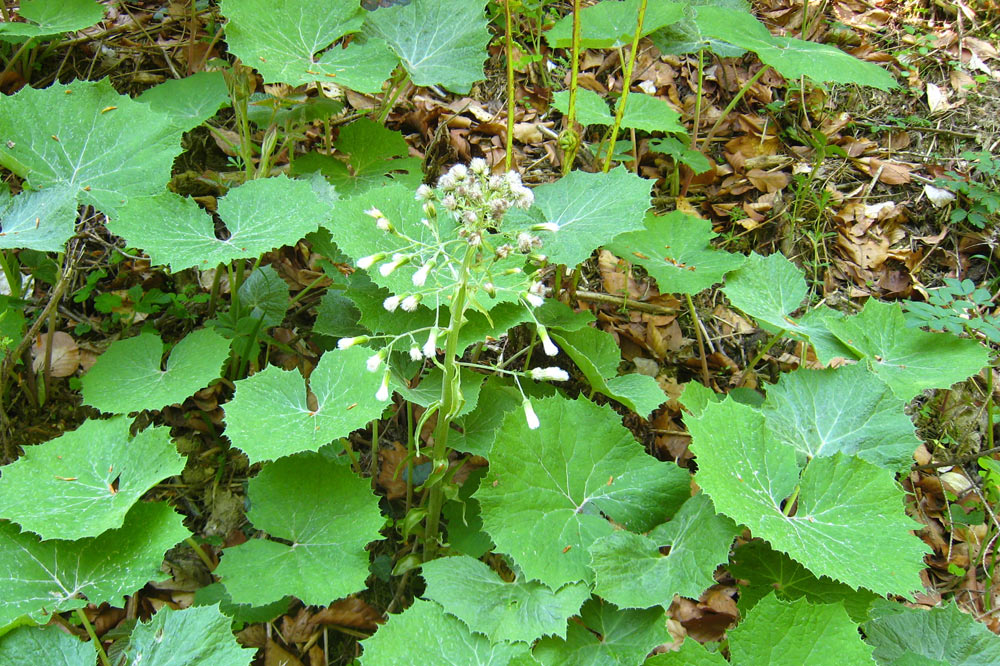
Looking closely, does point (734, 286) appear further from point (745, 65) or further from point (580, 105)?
point (745, 65)

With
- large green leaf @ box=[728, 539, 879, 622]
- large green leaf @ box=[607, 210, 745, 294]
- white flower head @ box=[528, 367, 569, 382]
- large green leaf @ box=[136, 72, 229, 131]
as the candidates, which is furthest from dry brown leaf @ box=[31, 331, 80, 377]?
large green leaf @ box=[728, 539, 879, 622]

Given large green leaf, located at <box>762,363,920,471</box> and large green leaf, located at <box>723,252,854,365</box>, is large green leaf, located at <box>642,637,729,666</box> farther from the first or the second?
large green leaf, located at <box>723,252,854,365</box>

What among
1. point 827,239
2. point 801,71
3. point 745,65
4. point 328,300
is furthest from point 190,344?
point 745,65

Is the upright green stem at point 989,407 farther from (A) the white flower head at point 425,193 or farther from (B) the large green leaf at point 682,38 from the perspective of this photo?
(A) the white flower head at point 425,193

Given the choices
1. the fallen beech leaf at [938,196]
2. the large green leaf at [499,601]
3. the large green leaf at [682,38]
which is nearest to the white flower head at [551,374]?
the large green leaf at [499,601]

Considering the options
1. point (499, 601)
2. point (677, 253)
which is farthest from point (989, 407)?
point (499, 601)

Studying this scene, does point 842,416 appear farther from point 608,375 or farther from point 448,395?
point 448,395
